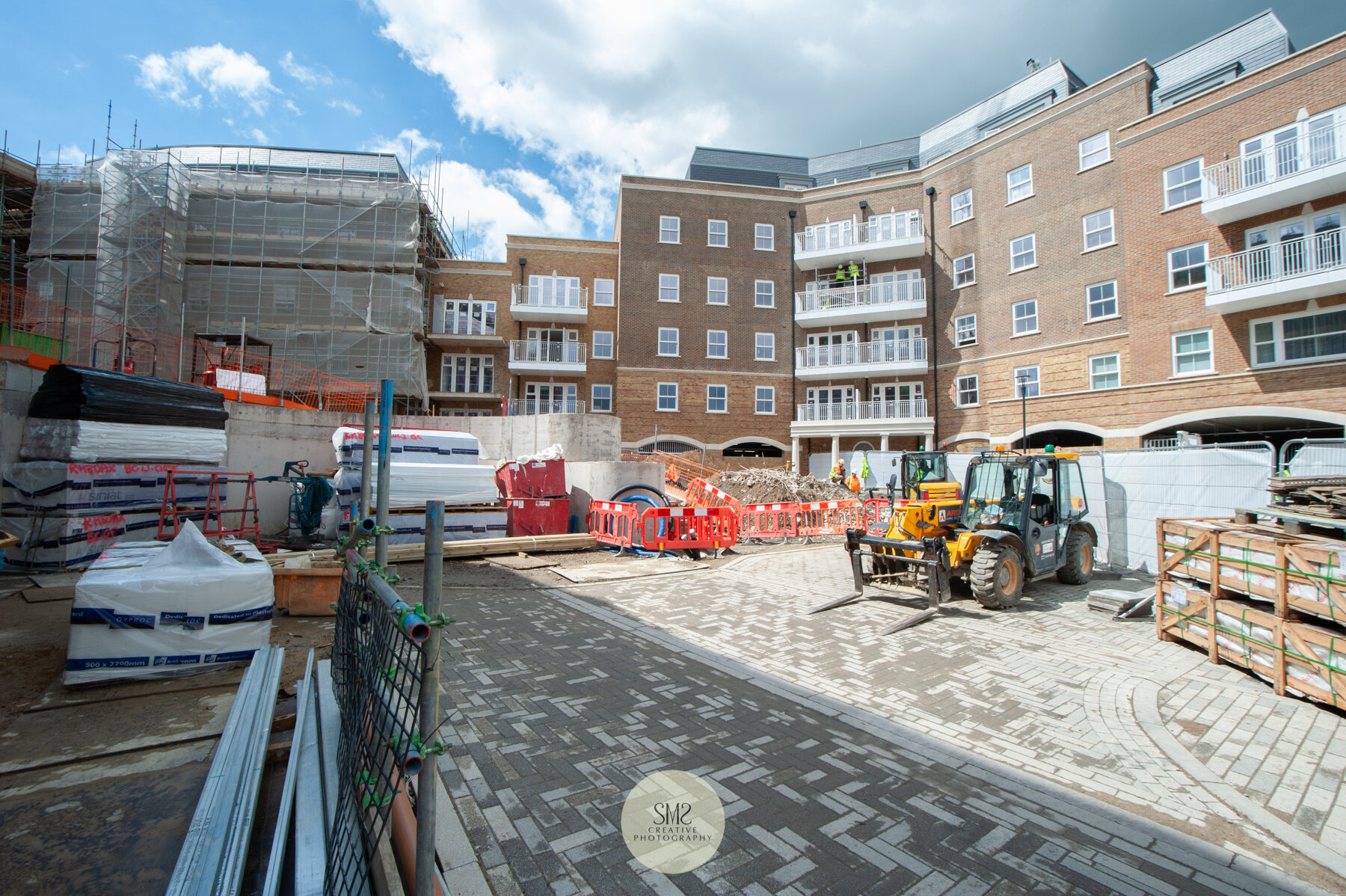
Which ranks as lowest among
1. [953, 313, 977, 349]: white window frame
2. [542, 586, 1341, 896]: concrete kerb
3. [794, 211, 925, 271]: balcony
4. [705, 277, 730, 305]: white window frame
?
[542, 586, 1341, 896]: concrete kerb

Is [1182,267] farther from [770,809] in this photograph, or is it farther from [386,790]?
[386,790]

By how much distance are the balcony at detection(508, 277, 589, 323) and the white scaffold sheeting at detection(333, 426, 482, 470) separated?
1786cm

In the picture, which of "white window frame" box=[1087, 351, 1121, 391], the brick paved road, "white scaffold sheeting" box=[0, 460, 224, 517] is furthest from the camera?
"white window frame" box=[1087, 351, 1121, 391]

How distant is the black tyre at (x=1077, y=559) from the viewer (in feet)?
32.1

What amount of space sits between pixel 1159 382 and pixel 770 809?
23.0m

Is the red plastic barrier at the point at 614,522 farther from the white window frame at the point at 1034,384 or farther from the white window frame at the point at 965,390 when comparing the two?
the white window frame at the point at 965,390

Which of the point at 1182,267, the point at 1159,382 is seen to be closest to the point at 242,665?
the point at 1159,382

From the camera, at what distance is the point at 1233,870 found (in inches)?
111

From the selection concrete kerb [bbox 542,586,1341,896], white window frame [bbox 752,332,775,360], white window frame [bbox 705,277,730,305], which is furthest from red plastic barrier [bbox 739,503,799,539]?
white window frame [bbox 705,277,730,305]

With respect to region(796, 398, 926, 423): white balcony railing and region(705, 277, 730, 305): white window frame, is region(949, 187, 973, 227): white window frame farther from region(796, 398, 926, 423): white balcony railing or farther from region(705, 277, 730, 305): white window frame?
A: region(705, 277, 730, 305): white window frame

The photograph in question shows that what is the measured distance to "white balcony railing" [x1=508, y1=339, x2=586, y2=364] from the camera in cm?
2911

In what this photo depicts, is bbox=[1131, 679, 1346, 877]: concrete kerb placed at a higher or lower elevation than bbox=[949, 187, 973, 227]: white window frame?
lower

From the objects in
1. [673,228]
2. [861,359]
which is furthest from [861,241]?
[673,228]

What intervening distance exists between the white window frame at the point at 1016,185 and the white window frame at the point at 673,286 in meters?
15.0
